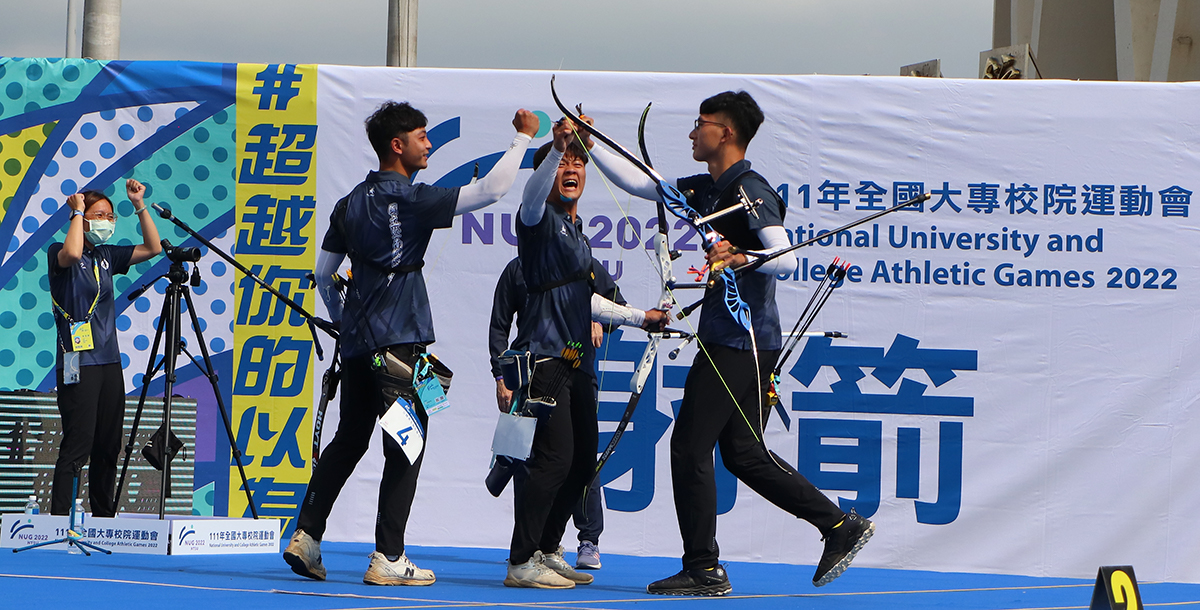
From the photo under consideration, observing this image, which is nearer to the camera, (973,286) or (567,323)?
(567,323)

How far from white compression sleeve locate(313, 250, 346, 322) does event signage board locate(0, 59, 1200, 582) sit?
3.73 ft

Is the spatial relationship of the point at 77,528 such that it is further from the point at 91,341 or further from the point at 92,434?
the point at 91,341

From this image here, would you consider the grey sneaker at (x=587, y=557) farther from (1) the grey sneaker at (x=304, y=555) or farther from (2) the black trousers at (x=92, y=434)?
(2) the black trousers at (x=92, y=434)

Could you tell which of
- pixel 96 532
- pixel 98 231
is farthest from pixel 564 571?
pixel 98 231

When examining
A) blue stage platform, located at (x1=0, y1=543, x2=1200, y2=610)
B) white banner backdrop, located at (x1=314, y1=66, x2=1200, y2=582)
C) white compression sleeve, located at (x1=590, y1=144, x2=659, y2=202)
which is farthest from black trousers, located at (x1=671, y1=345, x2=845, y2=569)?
white banner backdrop, located at (x1=314, y1=66, x2=1200, y2=582)

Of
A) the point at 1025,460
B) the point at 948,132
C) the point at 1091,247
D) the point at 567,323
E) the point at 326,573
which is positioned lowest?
the point at 326,573

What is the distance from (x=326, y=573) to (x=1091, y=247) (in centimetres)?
336

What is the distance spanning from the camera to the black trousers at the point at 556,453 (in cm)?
409

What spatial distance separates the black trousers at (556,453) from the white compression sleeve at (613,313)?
0.37 metres

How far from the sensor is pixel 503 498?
545cm

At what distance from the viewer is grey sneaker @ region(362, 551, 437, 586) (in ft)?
13.3

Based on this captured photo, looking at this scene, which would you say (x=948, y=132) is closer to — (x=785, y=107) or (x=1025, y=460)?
(x=785, y=107)

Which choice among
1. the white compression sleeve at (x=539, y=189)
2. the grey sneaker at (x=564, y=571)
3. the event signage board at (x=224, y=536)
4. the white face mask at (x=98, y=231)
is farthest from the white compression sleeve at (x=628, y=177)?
the white face mask at (x=98, y=231)

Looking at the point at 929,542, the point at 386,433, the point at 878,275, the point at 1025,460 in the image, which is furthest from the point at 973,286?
the point at 386,433
